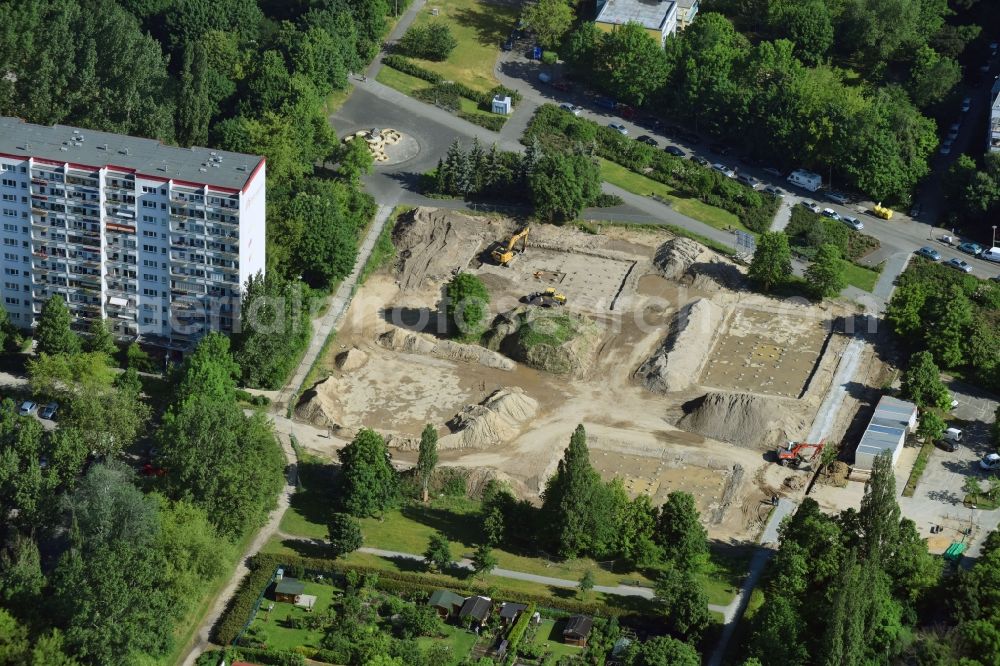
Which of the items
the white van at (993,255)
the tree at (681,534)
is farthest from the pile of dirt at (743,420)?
the white van at (993,255)

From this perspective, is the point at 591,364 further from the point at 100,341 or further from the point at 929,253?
the point at 100,341

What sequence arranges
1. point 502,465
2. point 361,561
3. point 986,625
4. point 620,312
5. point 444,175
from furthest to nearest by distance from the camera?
point 444,175
point 620,312
point 502,465
point 361,561
point 986,625

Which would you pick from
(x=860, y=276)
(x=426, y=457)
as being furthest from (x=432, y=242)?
(x=860, y=276)

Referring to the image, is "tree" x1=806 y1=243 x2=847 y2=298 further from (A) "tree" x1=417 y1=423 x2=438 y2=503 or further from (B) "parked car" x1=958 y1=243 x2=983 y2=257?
(A) "tree" x1=417 y1=423 x2=438 y2=503

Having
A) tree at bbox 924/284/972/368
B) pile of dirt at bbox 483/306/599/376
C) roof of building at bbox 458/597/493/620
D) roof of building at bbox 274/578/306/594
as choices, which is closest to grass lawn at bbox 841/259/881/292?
tree at bbox 924/284/972/368

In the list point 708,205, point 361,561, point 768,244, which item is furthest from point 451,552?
point 708,205

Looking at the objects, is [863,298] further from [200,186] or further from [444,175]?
[200,186]

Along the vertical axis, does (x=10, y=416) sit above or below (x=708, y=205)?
below

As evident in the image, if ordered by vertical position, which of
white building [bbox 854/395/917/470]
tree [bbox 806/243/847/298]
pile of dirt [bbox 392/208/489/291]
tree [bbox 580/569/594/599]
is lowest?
tree [bbox 580/569/594/599]
